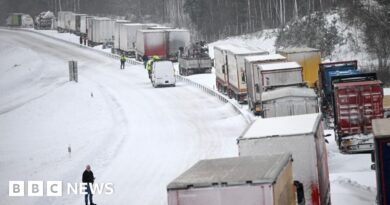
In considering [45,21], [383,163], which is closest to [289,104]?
[383,163]

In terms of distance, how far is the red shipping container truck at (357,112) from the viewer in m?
25.4

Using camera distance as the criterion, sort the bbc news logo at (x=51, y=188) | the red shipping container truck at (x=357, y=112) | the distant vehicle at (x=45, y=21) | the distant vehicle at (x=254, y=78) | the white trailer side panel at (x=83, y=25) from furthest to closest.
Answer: the distant vehicle at (x=45, y=21) < the white trailer side panel at (x=83, y=25) < the distant vehicle at (x=254, y=78) < the red shipping container truck at (x=357, y=112) < the bbc news logo at (x=51, y=188)

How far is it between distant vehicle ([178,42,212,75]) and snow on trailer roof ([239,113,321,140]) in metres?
35.5

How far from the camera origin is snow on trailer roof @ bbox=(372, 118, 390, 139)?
15.0 m

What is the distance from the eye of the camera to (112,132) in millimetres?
34000

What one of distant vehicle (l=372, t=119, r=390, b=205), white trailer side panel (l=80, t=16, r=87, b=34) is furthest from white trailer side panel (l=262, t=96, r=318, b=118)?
white trailer side panel (l=80, t=16, r=87, b=34)

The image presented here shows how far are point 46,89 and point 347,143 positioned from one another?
34.1m

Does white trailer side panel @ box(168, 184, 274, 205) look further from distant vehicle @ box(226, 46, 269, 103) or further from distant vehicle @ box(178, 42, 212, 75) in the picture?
distant vehicle @ box(178, 42, 212, 75)

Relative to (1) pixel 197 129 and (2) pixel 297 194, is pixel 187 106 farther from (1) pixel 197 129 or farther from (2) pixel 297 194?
(2) pixel 297 194

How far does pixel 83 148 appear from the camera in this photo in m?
31.0

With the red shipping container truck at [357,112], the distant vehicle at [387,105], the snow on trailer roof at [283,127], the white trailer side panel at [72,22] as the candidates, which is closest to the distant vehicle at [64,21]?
the white trailer side panel at [72,22]

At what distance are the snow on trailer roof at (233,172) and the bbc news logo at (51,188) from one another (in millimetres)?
9969

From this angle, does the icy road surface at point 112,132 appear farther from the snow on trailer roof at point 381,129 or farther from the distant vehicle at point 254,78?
the snow on trailer roof at point 381,129

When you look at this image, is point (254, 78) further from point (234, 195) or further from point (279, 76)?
point (234, 195)
